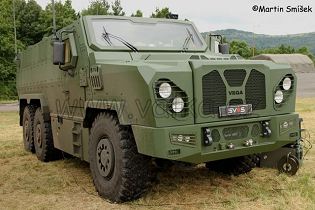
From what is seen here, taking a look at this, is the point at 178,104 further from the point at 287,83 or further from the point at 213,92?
the point at 287,83

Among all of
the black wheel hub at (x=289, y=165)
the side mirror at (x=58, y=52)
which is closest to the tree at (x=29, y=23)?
the side mirror at (x=58, y=52)

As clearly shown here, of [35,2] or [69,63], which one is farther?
[35,2]

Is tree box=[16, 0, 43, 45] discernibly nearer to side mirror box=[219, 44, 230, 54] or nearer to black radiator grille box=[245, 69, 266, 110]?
side mirror box=[219, 44, 230, 54]

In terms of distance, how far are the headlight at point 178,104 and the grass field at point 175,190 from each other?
1.07m

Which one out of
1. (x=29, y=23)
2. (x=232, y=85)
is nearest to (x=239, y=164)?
(x=232, y=85)

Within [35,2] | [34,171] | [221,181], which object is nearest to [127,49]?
[221,181]

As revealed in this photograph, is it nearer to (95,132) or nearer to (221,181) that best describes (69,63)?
(95,132)

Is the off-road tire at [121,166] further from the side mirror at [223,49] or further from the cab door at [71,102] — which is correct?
the side mirror at [223,49]

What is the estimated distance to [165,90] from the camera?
429 centimetres

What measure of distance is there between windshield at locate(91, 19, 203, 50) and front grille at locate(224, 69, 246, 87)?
4.79 ft

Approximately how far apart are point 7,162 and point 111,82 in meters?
3.63

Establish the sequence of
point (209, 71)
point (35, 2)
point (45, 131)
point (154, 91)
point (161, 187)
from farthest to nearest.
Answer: point (35, 2)
point (45, 131)
point (161, 187)
point (209, 71)
point (154, 91)

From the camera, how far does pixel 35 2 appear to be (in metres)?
42.6

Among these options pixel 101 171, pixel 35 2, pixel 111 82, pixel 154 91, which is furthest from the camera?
pixel 35 2
